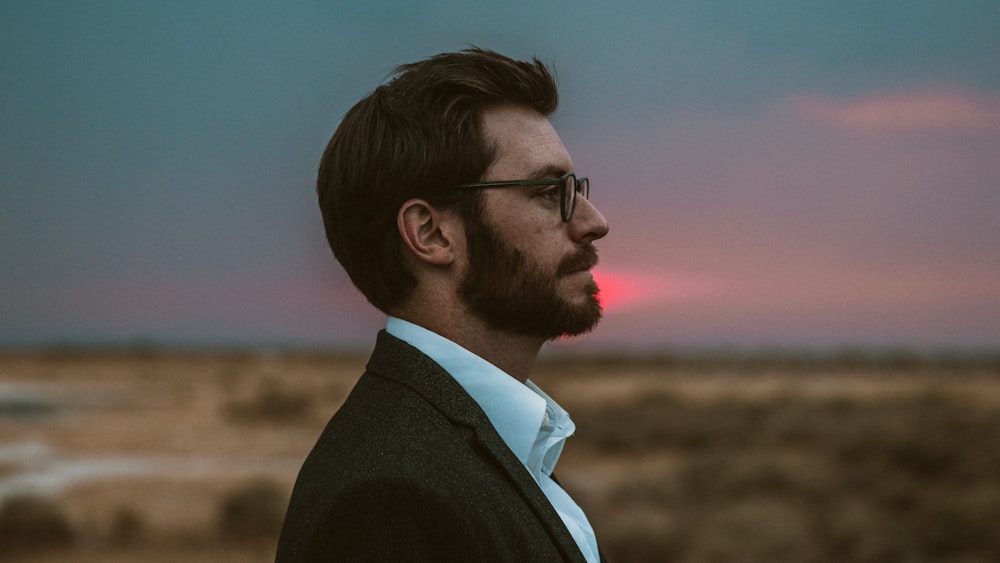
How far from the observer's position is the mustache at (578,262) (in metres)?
2.60

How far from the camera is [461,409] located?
2342mm

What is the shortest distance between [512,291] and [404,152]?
0.45 metres

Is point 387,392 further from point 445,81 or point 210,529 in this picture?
point 210,529

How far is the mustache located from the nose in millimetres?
32

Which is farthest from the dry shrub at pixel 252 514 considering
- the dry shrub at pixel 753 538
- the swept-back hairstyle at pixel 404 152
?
the swept-back hairstyle at pixel 404 152

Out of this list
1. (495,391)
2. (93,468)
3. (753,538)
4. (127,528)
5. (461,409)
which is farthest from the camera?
(93,468)

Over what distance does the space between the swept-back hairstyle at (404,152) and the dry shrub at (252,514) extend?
40.6 feet

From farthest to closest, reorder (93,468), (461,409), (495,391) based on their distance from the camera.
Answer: (93,468) → (495,391) → (461,409)

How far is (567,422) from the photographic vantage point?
9.00ft

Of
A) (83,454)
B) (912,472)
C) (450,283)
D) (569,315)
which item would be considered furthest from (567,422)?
(83,454)

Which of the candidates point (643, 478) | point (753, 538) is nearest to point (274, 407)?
point (643, 478)

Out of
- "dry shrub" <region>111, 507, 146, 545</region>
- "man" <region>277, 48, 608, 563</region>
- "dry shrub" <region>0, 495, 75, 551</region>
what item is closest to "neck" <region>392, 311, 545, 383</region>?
"man" <region>277, 48, 608, 563</region>

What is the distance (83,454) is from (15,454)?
1.70 meters

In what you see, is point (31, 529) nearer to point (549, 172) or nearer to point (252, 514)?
point (252, 514)
